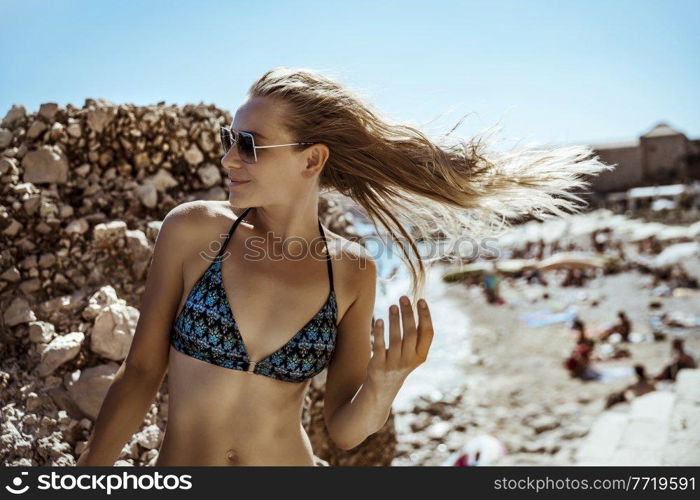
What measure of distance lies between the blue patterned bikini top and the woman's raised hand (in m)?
0.31

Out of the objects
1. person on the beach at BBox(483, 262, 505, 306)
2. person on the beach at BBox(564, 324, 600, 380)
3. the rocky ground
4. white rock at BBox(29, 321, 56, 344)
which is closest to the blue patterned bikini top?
white rock at BBox(29, 321, 56, 344)

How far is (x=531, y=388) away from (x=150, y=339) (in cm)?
1270

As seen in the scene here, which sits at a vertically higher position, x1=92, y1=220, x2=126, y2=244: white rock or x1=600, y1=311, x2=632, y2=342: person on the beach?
x1=92, y1=220, x2=126, y2=244: white rock

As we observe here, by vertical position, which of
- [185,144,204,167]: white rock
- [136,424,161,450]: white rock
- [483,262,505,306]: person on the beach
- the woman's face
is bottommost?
[483,262,505,306]: person on the beach

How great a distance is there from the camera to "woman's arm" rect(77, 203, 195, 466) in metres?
2.12

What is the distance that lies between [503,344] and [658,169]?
28.2m

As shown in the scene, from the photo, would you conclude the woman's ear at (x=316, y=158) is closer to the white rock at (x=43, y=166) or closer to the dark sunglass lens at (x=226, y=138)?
the dark sunglass lens at (x=226, y=138)

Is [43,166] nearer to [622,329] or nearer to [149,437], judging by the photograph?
[149,437]

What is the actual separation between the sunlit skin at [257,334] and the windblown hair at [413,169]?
0.34 feet

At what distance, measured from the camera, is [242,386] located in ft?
7.03

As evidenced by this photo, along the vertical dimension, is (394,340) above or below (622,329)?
above

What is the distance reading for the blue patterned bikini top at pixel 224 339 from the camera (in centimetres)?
211

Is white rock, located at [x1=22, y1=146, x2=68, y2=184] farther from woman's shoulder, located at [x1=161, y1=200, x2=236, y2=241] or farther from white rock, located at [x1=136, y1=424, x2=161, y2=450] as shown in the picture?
woman's shoulder, located at [x1=161, y1=200, x2=236, y2=241]

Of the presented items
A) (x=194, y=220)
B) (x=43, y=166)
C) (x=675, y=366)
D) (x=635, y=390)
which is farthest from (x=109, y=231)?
(x=675, y=366)
